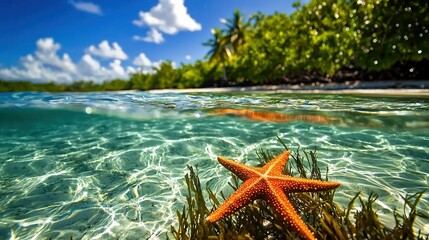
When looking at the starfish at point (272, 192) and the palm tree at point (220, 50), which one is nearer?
the starfish at point (272, 192)

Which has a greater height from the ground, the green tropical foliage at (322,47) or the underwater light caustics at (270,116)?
the green tropical foliage at (322,47)

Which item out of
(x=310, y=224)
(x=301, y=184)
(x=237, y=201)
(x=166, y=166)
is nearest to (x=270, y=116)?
(x=166, y=166)

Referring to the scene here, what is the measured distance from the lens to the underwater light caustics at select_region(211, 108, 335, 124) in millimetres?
13734

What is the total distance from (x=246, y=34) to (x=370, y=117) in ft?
109

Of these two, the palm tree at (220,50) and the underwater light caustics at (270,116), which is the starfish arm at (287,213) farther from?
the palm tree at (220,50)

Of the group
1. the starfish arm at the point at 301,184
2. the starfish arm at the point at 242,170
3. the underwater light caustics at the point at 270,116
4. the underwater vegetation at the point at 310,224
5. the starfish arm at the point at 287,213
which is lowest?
the underwater light caustics at the point at 270,116

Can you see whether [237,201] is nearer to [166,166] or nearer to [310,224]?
[310,224]

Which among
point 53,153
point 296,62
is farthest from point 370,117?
point 296,62

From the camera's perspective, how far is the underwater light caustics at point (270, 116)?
45.1ft

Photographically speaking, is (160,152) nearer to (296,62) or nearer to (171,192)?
(171,192)

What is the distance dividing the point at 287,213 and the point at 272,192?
0.23m

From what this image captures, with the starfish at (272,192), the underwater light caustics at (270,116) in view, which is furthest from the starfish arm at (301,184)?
the underwater light caustics at (270,116)

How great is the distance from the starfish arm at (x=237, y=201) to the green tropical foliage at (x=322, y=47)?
77.1ft

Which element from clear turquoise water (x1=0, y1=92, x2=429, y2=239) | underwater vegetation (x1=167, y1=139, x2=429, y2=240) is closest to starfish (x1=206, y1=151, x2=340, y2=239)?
underwater vegetation (x1=167, y1=139, x2=429, y2=240)
